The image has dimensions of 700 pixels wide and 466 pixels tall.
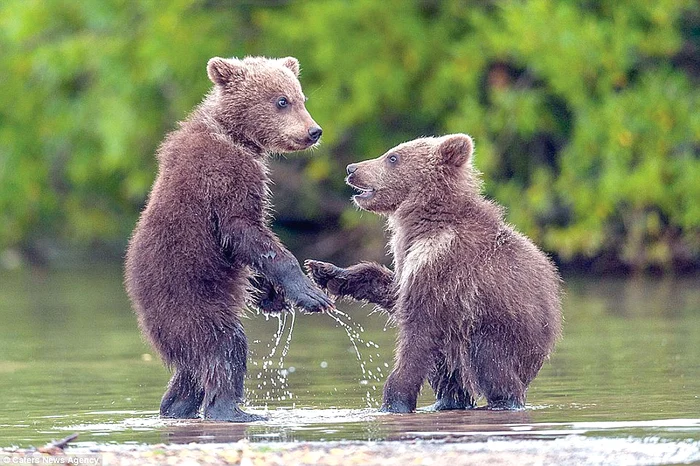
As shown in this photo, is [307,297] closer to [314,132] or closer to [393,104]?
[314,132]

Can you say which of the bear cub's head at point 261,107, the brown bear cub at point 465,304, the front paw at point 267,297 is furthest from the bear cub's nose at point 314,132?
the front paw at point 267,297

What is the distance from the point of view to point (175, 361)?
341 inches

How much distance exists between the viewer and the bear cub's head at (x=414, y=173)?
9.24 meters

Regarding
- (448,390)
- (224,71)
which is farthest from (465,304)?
(224,71)

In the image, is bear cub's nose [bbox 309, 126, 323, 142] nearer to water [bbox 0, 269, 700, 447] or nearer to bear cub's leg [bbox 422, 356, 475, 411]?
water [bbox 0, 269, 700, 447]

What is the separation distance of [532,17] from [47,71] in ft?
33.9

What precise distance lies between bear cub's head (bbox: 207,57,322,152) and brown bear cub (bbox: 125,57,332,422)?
238 mm

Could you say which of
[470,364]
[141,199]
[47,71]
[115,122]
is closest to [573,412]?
[470,364]

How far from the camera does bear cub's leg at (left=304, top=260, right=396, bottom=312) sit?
9320 millimetres

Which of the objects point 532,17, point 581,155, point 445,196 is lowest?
point 445,196

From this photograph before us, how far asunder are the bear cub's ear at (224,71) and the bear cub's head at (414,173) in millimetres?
992

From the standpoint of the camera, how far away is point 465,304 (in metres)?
8.55

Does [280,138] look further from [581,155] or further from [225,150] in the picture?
[581,155]

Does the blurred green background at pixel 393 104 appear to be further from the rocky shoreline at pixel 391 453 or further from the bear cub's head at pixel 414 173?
the rocky shoreline at pixel 391 453
